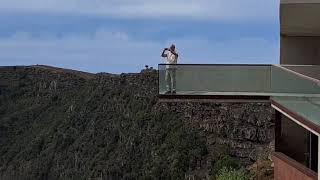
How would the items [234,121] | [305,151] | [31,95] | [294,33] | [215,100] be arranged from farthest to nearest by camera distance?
[31,95] → [234,121] → [294,33] → [215,100] → [305,151]

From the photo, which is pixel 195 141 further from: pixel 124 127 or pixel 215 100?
pixel 215 100

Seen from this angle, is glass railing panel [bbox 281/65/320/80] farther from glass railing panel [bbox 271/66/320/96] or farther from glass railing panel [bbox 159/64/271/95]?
glass railing panel [bbox 271/66/320/96]

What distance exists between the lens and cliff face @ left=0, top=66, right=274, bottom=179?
7138 centimetres

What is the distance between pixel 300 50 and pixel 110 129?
7167 cm

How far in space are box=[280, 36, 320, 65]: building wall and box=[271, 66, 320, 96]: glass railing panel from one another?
4.03 metres

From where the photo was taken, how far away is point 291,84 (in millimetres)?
12820

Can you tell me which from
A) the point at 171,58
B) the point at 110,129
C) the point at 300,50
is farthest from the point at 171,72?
the point at 110,129

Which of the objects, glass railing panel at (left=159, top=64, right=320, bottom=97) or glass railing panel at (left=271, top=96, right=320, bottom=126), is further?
glass railing panel at (left=159, top=64, right=320, bottom=97)

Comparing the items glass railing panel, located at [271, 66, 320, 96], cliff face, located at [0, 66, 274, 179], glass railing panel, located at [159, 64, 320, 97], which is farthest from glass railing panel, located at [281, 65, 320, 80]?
cliff face, located at [0, 66, 274, 179]

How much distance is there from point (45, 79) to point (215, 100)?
9033 cm

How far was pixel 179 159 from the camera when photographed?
240 ft

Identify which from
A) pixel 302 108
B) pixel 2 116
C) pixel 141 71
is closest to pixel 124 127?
pixel 141 71

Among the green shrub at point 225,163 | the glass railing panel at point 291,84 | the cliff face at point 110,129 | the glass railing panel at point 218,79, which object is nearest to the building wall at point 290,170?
the glass railing panel at point 291,84

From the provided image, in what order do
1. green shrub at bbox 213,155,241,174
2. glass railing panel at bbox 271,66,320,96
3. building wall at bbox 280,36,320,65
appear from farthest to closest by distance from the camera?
green shrub at bbox 213,155,241,174, building wall at bbox 280,36,320,65, glass railing panel at bbox 271,66,320,96
